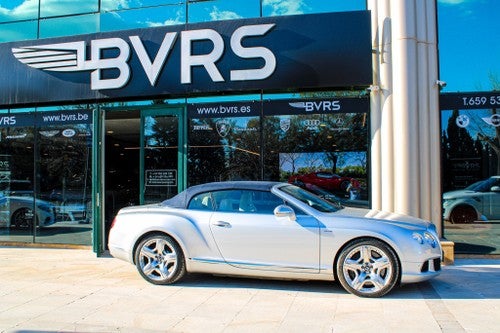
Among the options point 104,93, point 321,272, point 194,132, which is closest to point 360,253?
point 321,272

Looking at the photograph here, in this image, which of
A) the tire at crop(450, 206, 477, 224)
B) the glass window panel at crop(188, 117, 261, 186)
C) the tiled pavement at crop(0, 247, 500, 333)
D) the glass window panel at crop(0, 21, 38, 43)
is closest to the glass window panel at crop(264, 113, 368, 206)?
the glass window panel at crop(188, 117, 261, 186)

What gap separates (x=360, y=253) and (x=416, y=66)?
175 inches

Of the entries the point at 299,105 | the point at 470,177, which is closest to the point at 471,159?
the point at 470,177

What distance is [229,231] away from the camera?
6617mm

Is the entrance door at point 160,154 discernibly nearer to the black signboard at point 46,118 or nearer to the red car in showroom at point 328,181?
the black signboard at point 46,118

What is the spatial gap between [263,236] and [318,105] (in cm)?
394

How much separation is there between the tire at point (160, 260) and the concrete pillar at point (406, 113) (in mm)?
4148

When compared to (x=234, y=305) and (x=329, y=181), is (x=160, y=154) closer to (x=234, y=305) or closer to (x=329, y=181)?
(x=329, y=181)

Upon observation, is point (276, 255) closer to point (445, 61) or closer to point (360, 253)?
point (360, 253)

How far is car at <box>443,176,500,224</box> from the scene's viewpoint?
29.7ft

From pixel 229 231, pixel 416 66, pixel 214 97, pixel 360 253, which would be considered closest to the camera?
pixel 360 253

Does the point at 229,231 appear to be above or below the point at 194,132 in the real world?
below

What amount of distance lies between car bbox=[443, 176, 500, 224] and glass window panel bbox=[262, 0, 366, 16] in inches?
164

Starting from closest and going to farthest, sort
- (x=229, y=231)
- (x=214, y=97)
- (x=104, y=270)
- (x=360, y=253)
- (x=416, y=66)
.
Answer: (x=360, y=253) → (x=229, y=231) → (x=104, y=270) → (x=416, y=66) → (x=214, y=97)
